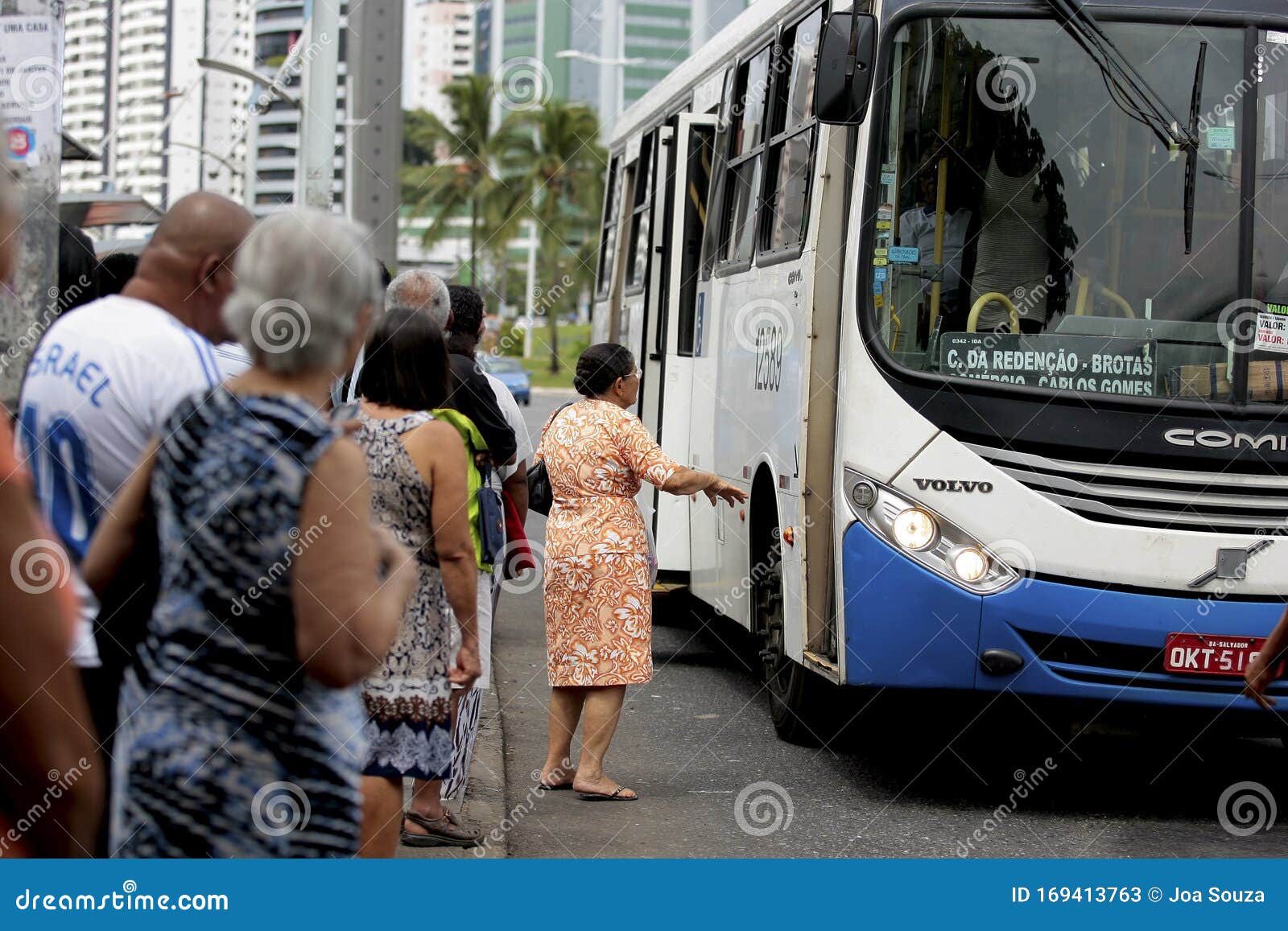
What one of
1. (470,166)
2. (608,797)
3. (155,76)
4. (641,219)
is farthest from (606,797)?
(155,76)

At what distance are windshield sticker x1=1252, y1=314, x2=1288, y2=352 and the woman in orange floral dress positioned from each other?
2.03 meters

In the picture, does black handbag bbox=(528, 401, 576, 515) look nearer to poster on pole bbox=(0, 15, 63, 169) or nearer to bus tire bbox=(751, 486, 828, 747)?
bus tire bbox=(751, 486, 828, 747)

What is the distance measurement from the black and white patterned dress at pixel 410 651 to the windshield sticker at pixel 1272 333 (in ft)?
11.1

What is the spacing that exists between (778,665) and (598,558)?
4.88 feet

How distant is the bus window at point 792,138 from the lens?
24.8 feet

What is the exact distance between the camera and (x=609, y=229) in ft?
47.0

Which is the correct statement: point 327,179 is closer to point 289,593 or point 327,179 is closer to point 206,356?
point 206,356

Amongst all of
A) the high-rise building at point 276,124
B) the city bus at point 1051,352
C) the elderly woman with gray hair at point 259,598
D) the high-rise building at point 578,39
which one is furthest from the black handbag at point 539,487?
the high-rise building at point 276,124

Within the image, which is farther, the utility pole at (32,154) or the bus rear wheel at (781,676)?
the bus rear wheel at (781,676)

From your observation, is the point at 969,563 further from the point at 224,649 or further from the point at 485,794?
the point at 224,649

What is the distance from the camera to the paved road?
6.30 meters

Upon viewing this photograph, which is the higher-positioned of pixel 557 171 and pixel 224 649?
pixel 557 171

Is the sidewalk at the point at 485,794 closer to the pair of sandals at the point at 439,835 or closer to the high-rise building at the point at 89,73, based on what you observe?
the pair of sandals at the point at 439,835

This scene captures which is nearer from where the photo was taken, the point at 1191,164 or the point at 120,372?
the point at 120,372
